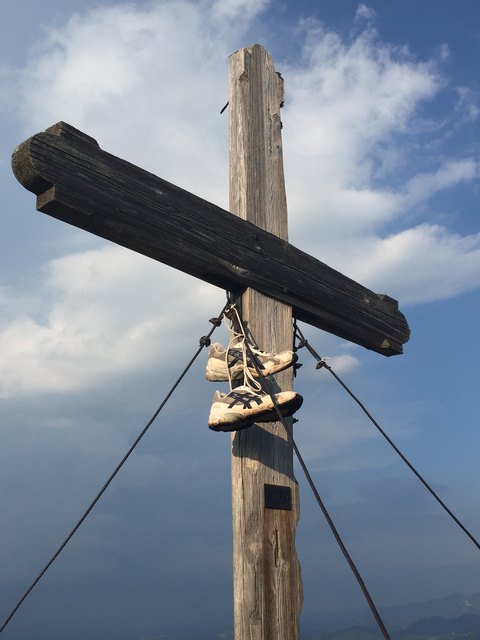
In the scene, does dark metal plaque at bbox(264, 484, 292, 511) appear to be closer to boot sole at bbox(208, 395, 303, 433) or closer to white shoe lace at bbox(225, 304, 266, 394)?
boot sole at bbox(208, 395, 303, 433)

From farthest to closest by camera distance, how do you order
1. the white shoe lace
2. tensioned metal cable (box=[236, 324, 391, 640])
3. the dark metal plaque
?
the white shoe lace
the dark metal plaque
tensioned metal cable (box=[236, 324, 391, 640])

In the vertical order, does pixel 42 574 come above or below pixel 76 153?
below

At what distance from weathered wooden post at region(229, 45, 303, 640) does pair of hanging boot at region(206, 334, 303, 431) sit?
19cm

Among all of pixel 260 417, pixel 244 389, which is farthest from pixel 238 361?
pixel 260 417

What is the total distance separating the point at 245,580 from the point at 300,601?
0.39 meters

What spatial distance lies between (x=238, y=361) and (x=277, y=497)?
77cm

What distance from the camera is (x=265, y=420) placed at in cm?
416

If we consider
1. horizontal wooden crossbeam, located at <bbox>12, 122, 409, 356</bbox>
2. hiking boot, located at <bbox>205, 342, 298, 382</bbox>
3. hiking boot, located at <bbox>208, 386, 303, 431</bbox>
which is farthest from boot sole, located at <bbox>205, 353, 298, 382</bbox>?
horizontal wooden crossbeam, located at <bbox>12, 122, 409, 356</bbox>

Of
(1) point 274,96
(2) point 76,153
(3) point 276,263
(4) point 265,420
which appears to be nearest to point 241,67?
(1) point 274,96

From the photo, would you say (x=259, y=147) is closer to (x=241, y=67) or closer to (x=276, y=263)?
(x=241, y=67)

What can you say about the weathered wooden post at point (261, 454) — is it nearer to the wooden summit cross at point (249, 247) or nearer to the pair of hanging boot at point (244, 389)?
the wooden summit cross at point (249, 247)

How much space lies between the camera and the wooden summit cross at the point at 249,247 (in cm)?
386

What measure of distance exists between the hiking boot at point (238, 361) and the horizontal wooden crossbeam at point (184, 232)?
388 mm

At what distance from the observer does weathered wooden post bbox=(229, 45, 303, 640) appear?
4094mm
